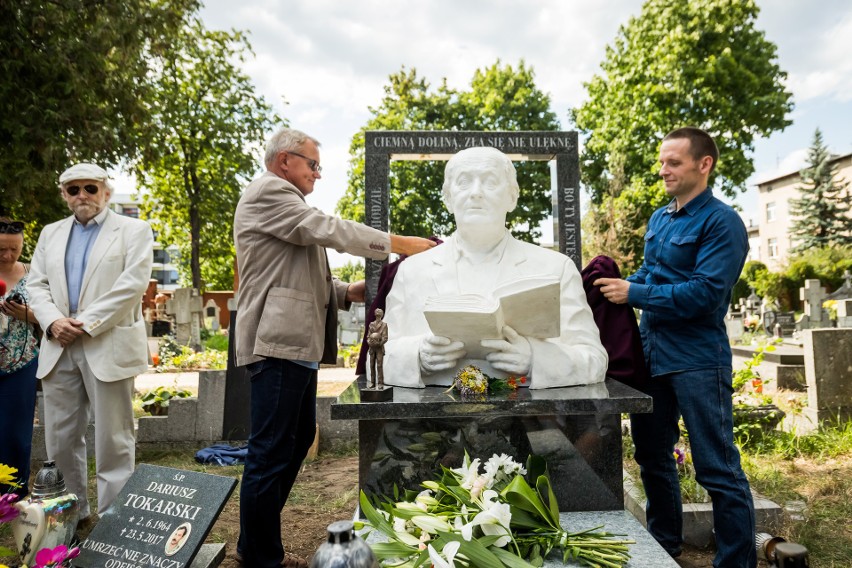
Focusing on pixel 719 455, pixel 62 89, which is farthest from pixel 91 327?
pixel 62 89

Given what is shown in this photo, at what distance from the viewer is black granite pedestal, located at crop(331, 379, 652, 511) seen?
290cm

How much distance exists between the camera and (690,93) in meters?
19.1

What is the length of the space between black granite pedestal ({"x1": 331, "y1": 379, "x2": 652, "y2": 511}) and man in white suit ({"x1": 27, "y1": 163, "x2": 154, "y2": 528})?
6.39 ft

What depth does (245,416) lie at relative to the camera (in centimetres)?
643

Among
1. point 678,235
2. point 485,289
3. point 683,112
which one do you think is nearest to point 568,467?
point 485,289

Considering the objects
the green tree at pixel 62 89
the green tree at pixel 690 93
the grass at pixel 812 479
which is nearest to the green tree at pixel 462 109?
the green tree at pixel 690 93

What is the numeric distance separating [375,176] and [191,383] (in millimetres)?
6956

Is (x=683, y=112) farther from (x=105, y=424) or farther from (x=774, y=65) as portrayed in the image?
(x=105, y=424)

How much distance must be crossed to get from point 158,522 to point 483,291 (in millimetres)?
1877

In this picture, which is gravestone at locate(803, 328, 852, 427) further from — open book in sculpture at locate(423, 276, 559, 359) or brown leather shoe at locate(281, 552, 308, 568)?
brown leather shoe at locate(281, 552, 308, 568)

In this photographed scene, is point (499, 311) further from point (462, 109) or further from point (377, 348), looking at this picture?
A: point (462, 109)

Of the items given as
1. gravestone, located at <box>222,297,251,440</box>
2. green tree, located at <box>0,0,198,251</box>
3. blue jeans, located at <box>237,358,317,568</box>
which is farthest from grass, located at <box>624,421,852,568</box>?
green tree, located at <box>0,0,198,251</box>

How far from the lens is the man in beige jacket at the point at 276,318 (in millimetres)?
3352

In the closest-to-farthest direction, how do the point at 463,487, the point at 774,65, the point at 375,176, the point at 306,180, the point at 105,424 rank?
1. the point at 463,487
2. the point at 306,180
3. the point at 105,424
4. the point at 375,176
5. the point at 774,65
